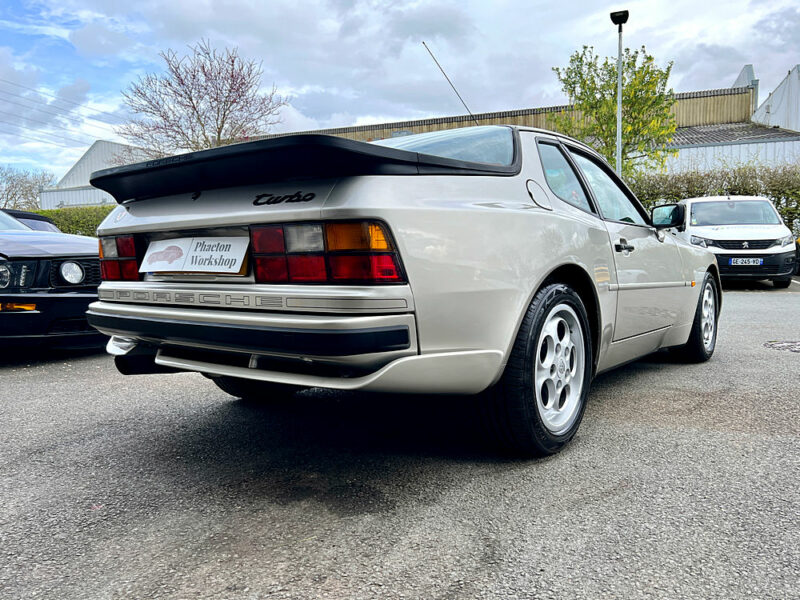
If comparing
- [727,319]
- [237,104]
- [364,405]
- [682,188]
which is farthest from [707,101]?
[364,405]

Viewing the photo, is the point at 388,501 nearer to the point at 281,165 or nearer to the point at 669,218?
the point at 281,165

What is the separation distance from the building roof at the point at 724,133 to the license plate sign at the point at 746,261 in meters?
12.9

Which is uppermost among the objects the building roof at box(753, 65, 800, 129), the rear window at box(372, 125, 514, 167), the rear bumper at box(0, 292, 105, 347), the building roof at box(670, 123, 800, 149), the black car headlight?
the building roof at box(753, 65, 800, 129)

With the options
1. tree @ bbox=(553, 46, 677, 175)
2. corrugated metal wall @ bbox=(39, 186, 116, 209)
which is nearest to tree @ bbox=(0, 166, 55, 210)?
corrugated metal wall @ bbox=(39, 186, 116, 209)

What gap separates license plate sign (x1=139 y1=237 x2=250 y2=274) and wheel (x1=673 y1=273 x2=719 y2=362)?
336 centimetres

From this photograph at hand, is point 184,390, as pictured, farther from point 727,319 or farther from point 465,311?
point 727,319

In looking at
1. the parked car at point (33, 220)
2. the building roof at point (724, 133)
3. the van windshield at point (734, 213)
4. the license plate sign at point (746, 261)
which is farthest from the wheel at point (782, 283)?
the building roof at point (724, 133)

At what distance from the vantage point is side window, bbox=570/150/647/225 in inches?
129

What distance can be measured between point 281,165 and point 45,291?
3.49 meters

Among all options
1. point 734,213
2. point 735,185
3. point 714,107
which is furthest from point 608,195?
point 714,107

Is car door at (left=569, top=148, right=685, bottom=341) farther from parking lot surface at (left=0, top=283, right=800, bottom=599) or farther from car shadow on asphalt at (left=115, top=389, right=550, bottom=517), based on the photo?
car shadow on asphalt at (left=115, top=389, right=550, bottom=517)

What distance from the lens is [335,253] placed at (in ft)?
6.50

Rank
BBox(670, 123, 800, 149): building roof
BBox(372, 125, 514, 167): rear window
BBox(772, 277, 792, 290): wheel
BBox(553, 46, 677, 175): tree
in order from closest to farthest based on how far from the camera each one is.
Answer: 1. BBox(372, 125, 514, 167): rear window
2. BBox(772, 277, 792, 290): wheel
3. BBox(553, 46, 677, 175): tree
4. BBox(670, 123, 800, 149): building roof

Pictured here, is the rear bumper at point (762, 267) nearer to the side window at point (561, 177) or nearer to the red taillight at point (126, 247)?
the side window at point (561, 177)
